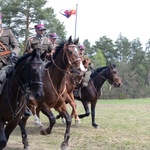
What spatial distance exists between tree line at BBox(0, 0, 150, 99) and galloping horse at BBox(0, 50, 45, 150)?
562 cm

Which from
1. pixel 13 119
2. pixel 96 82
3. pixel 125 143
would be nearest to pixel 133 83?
pixel 96 82

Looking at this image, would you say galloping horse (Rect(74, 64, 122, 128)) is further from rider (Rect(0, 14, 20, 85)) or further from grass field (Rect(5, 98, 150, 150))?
rider (Rect(0, 14, 20, 85))

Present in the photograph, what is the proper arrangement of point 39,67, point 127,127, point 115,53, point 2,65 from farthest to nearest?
point 115,53 → point 127,127 → point 2,65 → point 39,67

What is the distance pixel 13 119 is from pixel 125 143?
4.20 metres

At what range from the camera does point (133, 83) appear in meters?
54.9

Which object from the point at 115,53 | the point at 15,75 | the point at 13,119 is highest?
the point at 115,53

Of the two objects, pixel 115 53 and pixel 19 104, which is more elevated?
pixel 115 53

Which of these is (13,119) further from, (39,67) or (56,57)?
(56,57)

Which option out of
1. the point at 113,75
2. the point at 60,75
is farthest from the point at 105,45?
the point at 60,75

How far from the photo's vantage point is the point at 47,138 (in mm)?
9844

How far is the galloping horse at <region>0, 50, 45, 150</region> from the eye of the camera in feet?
18.5

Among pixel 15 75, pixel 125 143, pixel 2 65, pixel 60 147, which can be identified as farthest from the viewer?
pixel 125 143

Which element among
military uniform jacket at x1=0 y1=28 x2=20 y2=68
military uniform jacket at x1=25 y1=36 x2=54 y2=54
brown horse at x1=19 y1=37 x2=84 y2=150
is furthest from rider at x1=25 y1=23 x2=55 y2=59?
military uniform jacket at x1=0 y1=28 x2=20 y2=68

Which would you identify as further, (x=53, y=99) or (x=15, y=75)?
(x=53, y=99)
